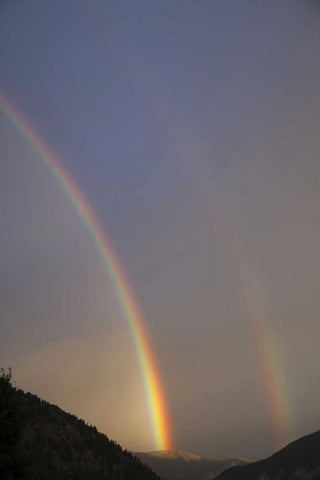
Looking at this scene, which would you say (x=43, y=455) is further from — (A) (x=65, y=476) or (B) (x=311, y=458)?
(B) (x=311, y=458)

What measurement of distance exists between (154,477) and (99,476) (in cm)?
762

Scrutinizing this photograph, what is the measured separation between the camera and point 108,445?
48.7m

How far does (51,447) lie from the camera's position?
136 feet

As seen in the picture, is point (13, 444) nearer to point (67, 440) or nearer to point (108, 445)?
point (67, 440)

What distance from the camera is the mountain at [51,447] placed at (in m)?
30.5

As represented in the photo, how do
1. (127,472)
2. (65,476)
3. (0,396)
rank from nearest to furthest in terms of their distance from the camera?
(0,396) → (65,476) → (127,472)

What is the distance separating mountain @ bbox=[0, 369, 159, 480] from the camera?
100 ft

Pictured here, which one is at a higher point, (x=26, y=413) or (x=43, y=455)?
(x=26, y=413)

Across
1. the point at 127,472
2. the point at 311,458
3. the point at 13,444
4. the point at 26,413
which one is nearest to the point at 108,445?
the point at 127,472

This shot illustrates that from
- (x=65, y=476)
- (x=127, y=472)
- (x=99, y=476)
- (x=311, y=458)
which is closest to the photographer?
(x=65, y=476)

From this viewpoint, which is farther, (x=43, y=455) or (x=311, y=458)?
(x=311, y=458)

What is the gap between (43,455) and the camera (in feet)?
129

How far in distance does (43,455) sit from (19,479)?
35.4ft

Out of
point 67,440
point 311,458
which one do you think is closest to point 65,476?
point 67,440
